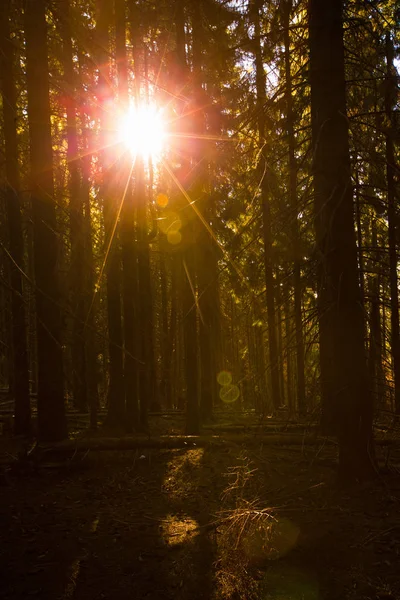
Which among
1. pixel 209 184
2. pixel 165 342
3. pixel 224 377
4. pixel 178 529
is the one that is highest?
pixel 209 184

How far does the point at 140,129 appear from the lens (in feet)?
38.9

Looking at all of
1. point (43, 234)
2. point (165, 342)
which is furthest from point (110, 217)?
point (165, 342)

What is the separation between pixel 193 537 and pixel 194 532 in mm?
149

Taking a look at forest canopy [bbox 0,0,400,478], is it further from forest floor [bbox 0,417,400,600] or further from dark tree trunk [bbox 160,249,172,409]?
dark tree trunk [bbox 160,249,172,409]

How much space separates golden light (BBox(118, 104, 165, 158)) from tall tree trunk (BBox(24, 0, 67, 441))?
257 centimetres

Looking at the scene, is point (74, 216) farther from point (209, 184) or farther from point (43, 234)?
point (209, 184)

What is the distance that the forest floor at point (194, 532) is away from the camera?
4461mm

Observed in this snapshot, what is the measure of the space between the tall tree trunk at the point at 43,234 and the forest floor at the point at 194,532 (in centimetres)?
116

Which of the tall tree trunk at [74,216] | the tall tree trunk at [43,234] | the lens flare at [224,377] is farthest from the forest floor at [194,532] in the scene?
the lens flare at [224,377]

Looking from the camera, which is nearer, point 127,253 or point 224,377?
point 127,253

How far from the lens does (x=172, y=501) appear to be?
7086mm

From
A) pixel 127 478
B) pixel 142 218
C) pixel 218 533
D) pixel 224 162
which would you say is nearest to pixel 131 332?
pixel 142 218

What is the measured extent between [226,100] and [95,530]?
6.79m

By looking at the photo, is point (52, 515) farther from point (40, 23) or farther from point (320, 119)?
point (40, 23)
